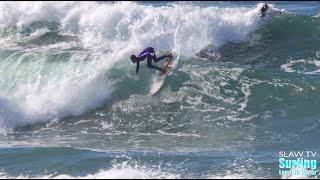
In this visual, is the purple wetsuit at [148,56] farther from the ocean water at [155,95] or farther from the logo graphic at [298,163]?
the logo graphic at [298,163]

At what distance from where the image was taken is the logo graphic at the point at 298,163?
7861mm

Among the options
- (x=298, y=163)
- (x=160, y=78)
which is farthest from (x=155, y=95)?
(x=298, y=163)

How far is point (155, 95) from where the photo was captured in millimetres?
12883

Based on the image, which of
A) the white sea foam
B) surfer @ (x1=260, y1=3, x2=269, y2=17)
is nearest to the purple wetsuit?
the white sea foam

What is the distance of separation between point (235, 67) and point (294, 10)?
35.2 feet

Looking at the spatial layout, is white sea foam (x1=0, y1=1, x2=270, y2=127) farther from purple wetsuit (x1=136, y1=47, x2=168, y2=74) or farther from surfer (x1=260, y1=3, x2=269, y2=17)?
purple wetsuit (x1=136, y1=47, x2=168, y2=74)

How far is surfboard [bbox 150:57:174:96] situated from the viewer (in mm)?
13008

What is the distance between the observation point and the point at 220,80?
43.6 feet

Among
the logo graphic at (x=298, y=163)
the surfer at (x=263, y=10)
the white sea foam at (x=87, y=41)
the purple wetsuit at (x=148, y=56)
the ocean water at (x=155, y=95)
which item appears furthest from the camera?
the surfer at (x=263, y=10)

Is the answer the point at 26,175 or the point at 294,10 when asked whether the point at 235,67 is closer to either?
the point at 26,175

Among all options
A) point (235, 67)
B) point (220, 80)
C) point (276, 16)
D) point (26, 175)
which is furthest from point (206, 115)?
point (276, 16)

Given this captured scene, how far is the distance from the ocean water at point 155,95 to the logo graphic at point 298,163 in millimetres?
100

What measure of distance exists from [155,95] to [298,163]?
5.10 metres

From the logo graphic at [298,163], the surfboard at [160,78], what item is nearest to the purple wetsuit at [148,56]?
the surfboard at [160,78]
